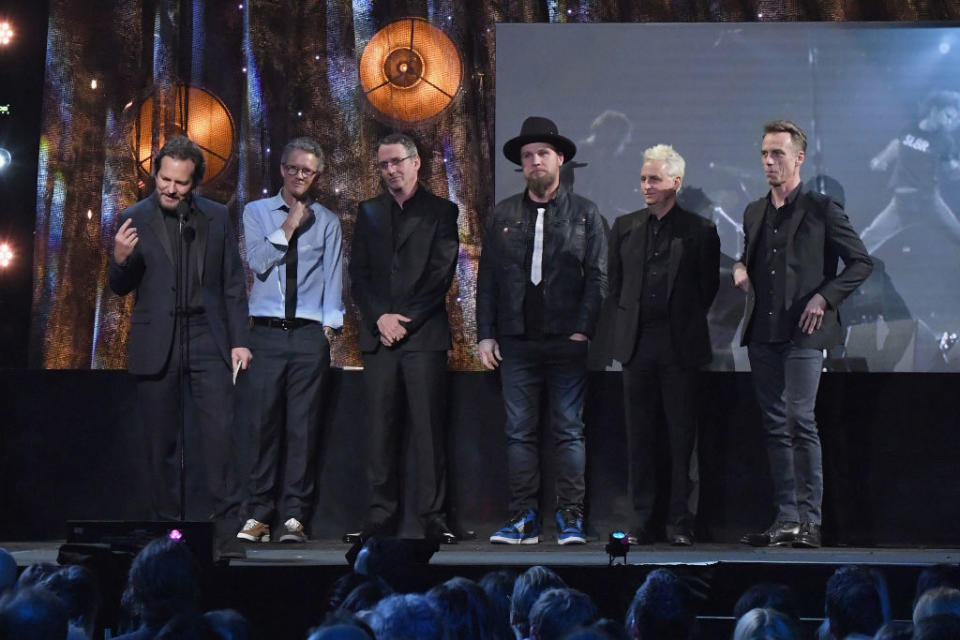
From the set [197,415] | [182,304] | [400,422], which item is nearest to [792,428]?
[400,422]

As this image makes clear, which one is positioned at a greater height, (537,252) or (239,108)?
(239,108)

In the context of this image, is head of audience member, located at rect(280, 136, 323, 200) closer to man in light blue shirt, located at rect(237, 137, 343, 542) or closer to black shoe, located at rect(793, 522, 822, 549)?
man in light blue shirt, located at rect(237, 137, 343, 542)

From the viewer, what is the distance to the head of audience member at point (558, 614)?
2.82 meters

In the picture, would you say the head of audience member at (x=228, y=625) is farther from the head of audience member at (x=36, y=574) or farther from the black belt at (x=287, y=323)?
the black belt at (x=287, y=323)

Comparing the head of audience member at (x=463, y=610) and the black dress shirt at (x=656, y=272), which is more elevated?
the black dress shirt at (x=656, y=272)

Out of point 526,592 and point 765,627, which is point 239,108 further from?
point 765,627

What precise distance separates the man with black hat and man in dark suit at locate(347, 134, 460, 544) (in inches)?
8.7

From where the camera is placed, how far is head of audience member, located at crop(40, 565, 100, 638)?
3082mm

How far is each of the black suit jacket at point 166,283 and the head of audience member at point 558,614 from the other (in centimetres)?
289

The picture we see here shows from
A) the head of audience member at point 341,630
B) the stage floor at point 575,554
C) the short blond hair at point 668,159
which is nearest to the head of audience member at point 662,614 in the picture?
the head of audience member at point 341,630

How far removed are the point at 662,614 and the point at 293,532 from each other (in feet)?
11.5

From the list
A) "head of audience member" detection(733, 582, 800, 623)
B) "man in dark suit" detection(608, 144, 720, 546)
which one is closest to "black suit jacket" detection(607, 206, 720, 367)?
"man in dark suit" detection(608, 144, 720, 546)

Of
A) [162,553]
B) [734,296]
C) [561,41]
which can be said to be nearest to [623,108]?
[561,41]

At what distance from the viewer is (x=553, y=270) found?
6094mm
